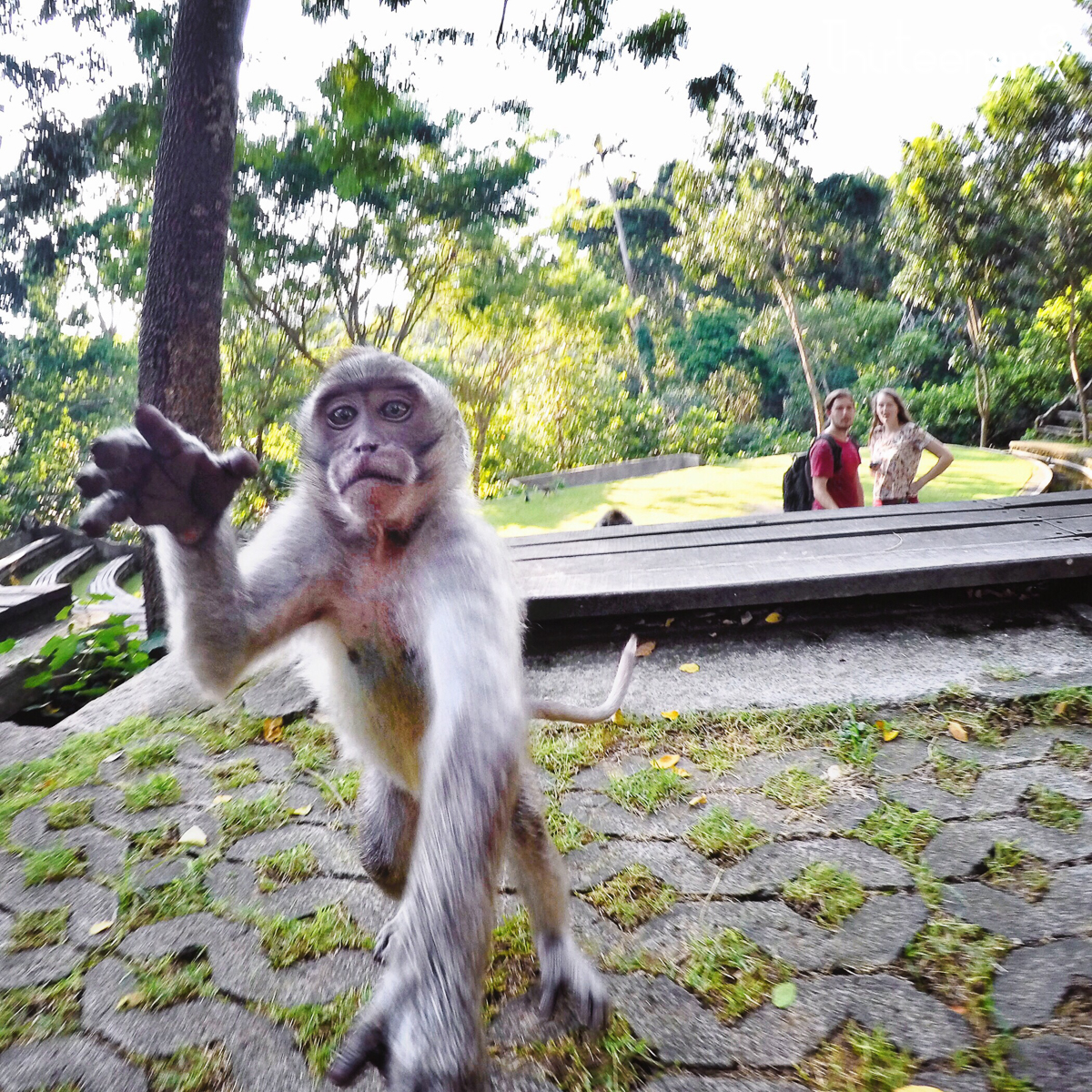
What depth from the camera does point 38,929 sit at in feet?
7.12

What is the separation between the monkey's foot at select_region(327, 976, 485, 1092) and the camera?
1061 mm

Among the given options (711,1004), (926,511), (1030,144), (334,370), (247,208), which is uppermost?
(1030,144)

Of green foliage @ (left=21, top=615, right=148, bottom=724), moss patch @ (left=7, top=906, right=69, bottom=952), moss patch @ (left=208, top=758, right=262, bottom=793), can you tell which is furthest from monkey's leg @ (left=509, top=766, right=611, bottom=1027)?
green foliage @ (left=21, top=615, right=148, bottom=724)

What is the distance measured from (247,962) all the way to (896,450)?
493 centimetres

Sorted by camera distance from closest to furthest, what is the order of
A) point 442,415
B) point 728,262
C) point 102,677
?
1. point 442,415
2. point 102,677
3. point 728,262

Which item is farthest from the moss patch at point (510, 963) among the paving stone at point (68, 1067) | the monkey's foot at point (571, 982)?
the paving stone at point (68, 1067)

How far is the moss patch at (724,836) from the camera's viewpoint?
7.63ft

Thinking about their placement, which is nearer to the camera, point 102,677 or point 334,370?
point 334,370

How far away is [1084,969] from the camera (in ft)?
5.68

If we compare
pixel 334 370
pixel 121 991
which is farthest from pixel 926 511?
pixel 121 991

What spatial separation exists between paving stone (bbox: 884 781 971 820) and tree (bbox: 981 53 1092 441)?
31.5 feet

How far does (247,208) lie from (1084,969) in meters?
7.47

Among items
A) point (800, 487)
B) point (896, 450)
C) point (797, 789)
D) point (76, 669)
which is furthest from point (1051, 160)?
point (76, 669)

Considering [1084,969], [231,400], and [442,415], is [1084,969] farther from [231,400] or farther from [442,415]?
[231,400]
